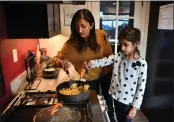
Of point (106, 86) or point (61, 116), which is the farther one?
point (106, 86)

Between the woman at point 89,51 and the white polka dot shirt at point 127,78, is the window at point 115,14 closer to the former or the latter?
the woman at point 89,51

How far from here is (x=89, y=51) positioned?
53.9 inches

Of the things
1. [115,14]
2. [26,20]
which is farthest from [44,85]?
[115,14]

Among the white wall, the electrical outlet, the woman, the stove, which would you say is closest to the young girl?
the woman

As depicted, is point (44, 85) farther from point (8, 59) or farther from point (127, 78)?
point (127, 78)

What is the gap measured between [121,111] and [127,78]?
0.32 metres

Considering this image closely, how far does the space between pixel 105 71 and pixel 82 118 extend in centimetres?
66

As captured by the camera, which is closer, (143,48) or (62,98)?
(62,98)

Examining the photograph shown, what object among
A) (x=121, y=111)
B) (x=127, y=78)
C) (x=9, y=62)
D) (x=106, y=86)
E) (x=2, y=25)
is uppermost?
(x=2, y=25)

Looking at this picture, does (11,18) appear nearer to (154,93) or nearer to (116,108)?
(116,108)

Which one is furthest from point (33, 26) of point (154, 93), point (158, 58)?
point (154, 93)

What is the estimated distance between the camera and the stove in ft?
2.85

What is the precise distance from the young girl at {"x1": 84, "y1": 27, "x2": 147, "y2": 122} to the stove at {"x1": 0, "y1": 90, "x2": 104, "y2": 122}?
0.26 meters

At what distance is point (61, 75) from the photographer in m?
1.83
